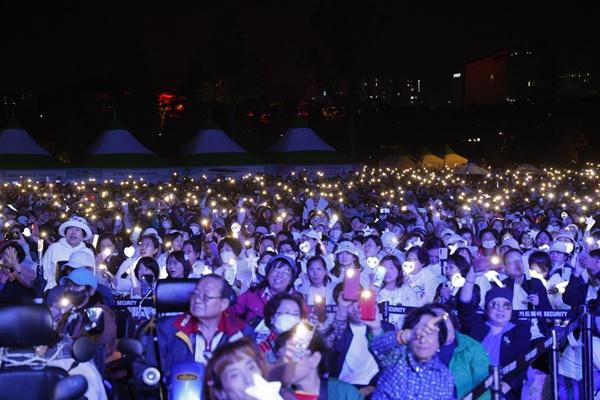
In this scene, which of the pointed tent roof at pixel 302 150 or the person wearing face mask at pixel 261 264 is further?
Answer: the pointed tent roof at pixel 302 150

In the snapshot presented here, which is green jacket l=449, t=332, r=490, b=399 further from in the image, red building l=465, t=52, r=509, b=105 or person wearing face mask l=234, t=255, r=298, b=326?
red building l=465, t=52, r=509, b=105

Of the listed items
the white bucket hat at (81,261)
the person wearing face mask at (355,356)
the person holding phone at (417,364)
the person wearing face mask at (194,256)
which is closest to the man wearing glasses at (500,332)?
the person wearing face mask at (355,356)

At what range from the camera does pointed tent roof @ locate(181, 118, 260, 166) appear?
36688mm

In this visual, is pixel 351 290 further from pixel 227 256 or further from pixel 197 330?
pixel 227 256

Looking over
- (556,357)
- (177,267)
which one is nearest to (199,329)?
(556,357)

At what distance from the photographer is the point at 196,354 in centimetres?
518

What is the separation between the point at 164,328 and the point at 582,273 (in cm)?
527

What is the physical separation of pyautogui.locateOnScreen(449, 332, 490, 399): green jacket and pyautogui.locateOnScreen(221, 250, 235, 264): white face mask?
484 centimetres

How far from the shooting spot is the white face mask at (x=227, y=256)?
10.0 meters

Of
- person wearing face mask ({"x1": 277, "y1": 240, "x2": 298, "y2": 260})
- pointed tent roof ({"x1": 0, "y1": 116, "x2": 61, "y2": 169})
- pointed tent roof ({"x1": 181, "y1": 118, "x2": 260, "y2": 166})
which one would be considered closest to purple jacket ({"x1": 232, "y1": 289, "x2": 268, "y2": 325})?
person wearing face mask ({"x1": 277, "y1": 240, "x2": 298, "y2": 260})

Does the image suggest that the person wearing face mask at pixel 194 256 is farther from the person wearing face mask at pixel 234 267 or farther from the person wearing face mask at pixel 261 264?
the person wearing face mask at pixel 261 264

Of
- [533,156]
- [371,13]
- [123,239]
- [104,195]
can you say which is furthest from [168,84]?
[123,239]

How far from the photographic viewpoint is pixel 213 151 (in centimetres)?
3725

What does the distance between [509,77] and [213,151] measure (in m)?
78.5
